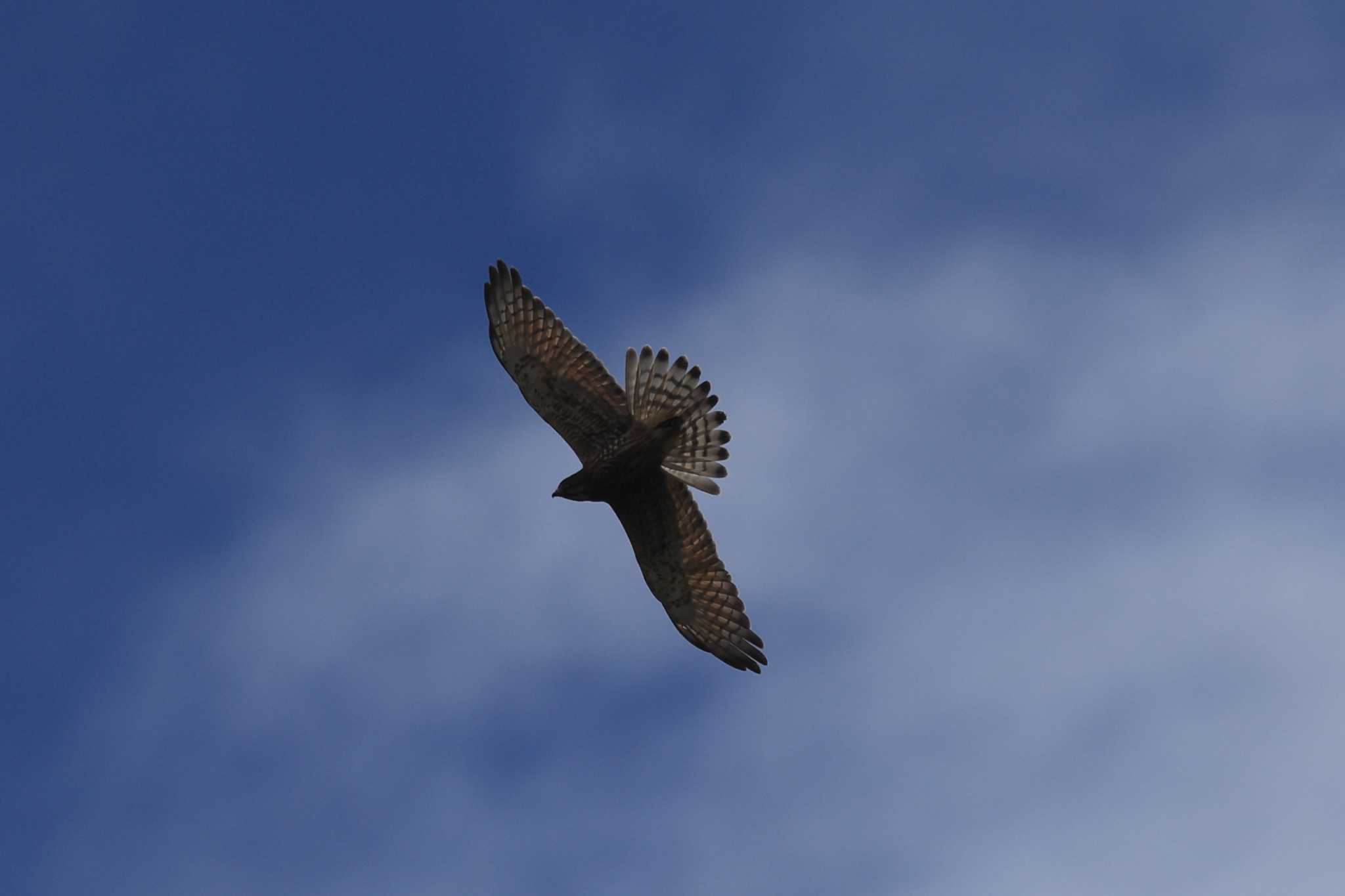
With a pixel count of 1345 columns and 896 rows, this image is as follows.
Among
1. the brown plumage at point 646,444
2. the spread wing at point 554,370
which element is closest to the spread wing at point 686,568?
the brown plumage at point 646,444

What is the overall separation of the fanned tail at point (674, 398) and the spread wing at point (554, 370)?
0.34 metres

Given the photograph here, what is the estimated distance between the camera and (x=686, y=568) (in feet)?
77.4

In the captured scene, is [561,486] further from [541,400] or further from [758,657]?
[758,657]

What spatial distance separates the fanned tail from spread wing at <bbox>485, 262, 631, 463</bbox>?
34 cm

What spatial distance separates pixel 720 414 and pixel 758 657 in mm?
3277

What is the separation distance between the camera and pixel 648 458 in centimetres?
2270

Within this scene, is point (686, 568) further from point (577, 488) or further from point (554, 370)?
point (554, 370)

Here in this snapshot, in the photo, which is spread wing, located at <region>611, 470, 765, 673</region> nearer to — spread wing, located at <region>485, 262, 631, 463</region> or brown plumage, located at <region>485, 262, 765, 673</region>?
brown plumage, located at <region>485, 262, 765, 673</region>

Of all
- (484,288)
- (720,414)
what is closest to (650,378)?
(720,414)

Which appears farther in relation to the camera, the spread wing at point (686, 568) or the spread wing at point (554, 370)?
the spread wing at point (686, 568)

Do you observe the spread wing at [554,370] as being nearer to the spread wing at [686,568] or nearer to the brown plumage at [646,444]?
the brown plumage at [646,444]

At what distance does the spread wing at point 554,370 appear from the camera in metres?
22.7

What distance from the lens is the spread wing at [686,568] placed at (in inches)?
917

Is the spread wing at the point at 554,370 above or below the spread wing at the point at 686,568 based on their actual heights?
above
